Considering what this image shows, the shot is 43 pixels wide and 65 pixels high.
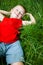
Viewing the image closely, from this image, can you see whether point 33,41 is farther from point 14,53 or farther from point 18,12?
point 18,12

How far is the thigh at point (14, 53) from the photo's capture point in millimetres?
2785

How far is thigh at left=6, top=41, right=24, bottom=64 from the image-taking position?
279 centimetres

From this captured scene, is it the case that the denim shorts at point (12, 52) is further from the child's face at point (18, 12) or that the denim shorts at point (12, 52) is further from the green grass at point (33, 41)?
the child's face at point (18, 12)

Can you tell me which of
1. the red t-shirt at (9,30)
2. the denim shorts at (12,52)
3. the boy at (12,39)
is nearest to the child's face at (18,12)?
the boy at (12,39)

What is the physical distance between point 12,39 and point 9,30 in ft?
0.36

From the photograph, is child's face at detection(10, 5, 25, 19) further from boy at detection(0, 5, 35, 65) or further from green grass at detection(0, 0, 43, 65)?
green grass at detection(0, 0, 43, 65)

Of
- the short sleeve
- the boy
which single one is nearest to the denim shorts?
the boy

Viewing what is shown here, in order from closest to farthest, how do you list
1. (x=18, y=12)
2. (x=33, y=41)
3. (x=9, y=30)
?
(x=33, y=41), (x=9, y=30), (x=18, y=12)

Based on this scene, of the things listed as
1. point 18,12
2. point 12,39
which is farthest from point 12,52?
point 18,12

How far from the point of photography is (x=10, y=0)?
3688 millimetres

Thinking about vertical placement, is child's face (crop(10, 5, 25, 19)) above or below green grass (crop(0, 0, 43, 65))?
above

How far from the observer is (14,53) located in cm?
282

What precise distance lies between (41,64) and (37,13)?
0.81 metres

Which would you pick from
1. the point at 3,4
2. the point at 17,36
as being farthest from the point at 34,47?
the point at 3,4
